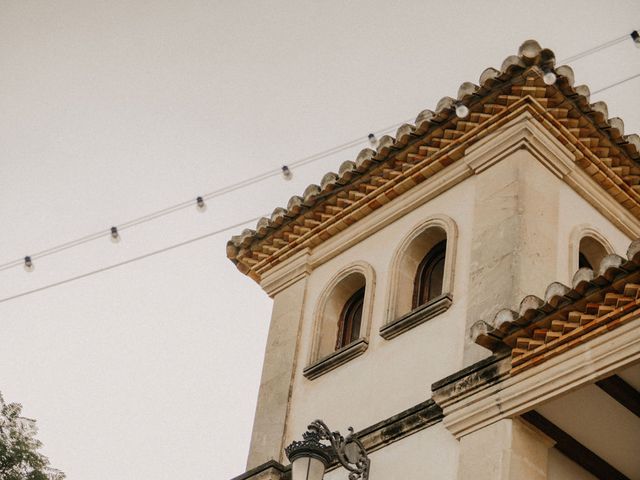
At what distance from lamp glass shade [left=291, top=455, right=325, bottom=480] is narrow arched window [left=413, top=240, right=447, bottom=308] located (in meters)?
3.88

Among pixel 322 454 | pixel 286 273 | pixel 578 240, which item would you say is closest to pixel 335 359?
pixel 286 273

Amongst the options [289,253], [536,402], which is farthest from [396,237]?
[536,402]

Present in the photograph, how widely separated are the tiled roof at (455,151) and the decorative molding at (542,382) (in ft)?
14.5

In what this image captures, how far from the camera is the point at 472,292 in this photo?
14.5 metres

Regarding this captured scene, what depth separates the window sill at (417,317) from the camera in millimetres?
14734

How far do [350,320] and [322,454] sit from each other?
15.5 feet

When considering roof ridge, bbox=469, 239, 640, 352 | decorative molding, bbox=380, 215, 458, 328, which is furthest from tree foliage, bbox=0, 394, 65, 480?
roof ridge, bbox=469, 239, 640, 352

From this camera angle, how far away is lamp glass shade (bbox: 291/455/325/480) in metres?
12.3

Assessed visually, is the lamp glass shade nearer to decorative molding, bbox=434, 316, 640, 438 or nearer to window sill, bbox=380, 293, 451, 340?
decorative molding, bbox=434, 316, 640, 438

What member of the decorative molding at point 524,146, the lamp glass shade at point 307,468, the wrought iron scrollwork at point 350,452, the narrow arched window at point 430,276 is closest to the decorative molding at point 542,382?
the wrought iron scrollwork at point 350,452

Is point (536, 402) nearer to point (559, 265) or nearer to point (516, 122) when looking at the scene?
point (559, 265)

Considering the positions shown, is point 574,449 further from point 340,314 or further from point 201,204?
point 201,204

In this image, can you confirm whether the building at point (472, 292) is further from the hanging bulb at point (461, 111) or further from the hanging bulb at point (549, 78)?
the hanging bulb at point (461, 111)

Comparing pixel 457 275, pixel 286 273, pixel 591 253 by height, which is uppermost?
pixel 286 273
